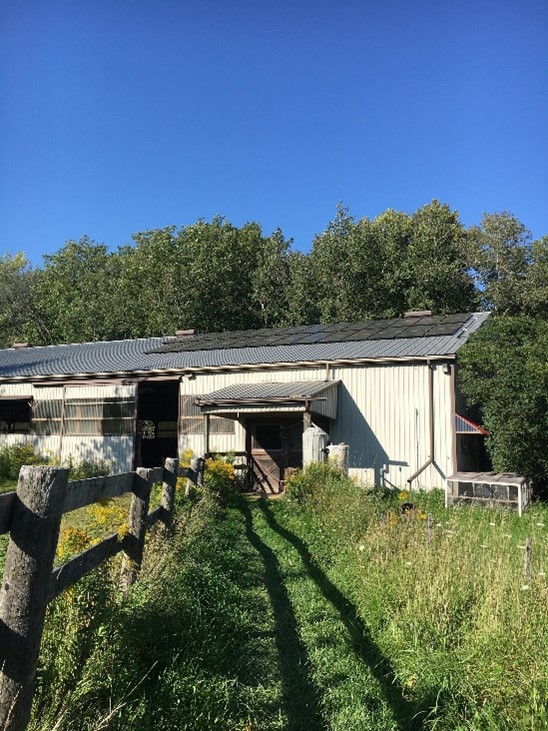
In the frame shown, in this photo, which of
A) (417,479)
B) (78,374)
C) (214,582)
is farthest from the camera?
(78,374)

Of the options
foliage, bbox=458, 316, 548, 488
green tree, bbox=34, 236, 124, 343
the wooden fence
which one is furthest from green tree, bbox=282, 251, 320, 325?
the wooden fence

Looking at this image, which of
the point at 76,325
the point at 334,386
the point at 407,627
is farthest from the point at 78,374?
the point at 76,325

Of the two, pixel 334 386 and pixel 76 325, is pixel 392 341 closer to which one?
pixel 334 386

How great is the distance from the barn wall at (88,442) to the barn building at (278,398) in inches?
1.3

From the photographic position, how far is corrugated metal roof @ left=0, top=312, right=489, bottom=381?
1720cm

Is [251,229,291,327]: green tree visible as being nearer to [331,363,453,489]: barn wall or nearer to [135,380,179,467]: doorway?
[135,380,179,467]: doorway

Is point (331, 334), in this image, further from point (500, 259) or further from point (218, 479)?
point (500, 259)

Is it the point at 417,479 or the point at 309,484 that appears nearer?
the point at 309,484

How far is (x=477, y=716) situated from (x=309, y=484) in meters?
8.60

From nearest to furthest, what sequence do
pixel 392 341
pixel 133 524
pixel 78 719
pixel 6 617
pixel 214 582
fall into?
1. pixel 6 617
2. pixel 78 719
3. pixel 133 524
4. pixel 214 582
5. pixel 392 341

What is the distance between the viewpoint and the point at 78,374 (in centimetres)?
2038

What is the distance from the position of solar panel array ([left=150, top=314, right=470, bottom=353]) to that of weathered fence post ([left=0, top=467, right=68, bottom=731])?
54.2 feet

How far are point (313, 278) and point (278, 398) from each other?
20751 mm

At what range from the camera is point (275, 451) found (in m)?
17.5
